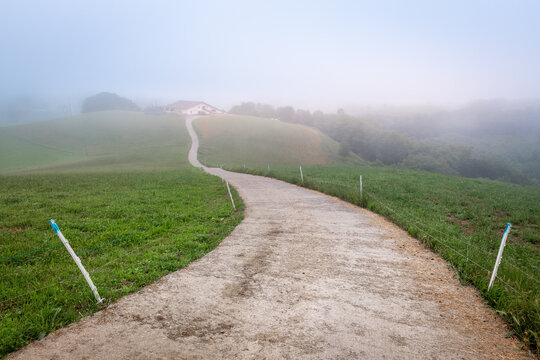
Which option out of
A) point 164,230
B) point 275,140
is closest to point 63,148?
point 275,140

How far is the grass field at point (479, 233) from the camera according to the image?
4.35 meters

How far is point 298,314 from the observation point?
4367 mm

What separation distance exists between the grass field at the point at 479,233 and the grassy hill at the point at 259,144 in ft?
120

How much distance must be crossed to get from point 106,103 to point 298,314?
18702 cm

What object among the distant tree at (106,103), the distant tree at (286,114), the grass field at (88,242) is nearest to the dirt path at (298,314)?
the grass field at (88,242)

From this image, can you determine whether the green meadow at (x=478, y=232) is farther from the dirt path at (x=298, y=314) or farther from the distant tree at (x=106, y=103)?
the distant tree at (x=106, y=103)

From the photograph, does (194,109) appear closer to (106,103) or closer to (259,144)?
(106,103)

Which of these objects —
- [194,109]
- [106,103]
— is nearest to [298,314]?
[194,109]

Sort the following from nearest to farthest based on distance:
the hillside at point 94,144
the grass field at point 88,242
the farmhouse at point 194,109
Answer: the grass field at point 88,242, the hillside at point 94,144, the farmhouse at point 194,109

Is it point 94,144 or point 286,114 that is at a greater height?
point 286,114

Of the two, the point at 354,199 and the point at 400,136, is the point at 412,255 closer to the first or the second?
the point at 354,199

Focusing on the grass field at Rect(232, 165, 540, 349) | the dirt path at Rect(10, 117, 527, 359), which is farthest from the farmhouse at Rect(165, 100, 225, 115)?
the dirt path at Rect(10, 117, 527, 359)

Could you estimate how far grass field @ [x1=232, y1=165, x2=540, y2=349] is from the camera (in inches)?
171

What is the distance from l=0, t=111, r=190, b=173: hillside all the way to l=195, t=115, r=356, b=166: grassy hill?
710 centimetres
